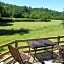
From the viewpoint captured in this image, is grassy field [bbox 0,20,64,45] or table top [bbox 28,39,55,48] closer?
table top [bbox 28,39,55,48]

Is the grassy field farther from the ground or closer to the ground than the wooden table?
closer to the ground

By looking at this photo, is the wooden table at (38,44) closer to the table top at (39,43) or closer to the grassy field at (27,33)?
the table top at (39,43)

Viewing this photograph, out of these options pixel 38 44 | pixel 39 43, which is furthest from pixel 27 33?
pixel 38 44

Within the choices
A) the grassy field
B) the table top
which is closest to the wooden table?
the table top

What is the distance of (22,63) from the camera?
18.3 feet

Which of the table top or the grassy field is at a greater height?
the table top

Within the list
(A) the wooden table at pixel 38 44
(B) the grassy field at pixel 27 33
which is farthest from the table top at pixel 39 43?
(B) the grassy field at pixel 27 33

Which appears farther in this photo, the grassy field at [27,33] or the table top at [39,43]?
the grassy field at [27,33]

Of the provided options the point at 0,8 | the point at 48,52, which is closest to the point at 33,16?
the point at 0,8

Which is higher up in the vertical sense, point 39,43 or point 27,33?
point 39,43

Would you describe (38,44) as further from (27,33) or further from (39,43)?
(27,33)

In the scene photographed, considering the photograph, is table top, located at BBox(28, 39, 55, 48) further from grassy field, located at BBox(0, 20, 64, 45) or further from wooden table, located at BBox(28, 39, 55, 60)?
grassy field, located at BBox(0, 20, 64, 45)

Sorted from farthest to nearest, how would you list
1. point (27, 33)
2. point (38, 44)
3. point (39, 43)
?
1. point (27, 33)
2. point (39, 43)
3. point (38, 44)

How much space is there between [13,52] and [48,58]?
209cm
